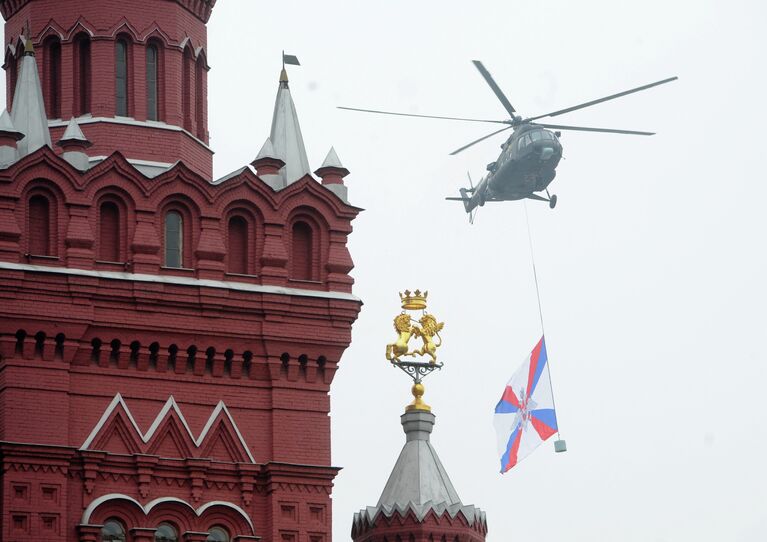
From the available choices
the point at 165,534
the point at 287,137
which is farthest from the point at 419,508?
the point at 287,137

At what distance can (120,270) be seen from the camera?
33.8 metres

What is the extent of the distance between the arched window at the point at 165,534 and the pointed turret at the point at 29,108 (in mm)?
6156

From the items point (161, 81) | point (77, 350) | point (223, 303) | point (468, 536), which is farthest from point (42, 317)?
point (468, 536)

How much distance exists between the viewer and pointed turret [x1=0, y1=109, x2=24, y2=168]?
111 ft

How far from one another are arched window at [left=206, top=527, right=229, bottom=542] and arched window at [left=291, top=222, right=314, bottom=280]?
4288 mm

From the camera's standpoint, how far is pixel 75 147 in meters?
34.2

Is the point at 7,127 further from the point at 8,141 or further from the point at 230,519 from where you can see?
the point at 230,519

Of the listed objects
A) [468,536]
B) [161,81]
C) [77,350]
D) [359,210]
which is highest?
[161,81]

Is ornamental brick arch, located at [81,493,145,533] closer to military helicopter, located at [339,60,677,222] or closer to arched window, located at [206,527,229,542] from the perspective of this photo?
arched window, located at [206,527,229,542]

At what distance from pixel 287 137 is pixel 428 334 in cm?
420

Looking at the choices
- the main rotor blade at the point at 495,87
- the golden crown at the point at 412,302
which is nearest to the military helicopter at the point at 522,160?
the main rotor blade at the point at 495,87

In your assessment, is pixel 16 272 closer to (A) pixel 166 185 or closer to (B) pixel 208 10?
(A) pixel 166 185

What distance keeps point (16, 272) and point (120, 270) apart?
1682 mm

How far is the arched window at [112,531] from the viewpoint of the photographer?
A: 32.5m
